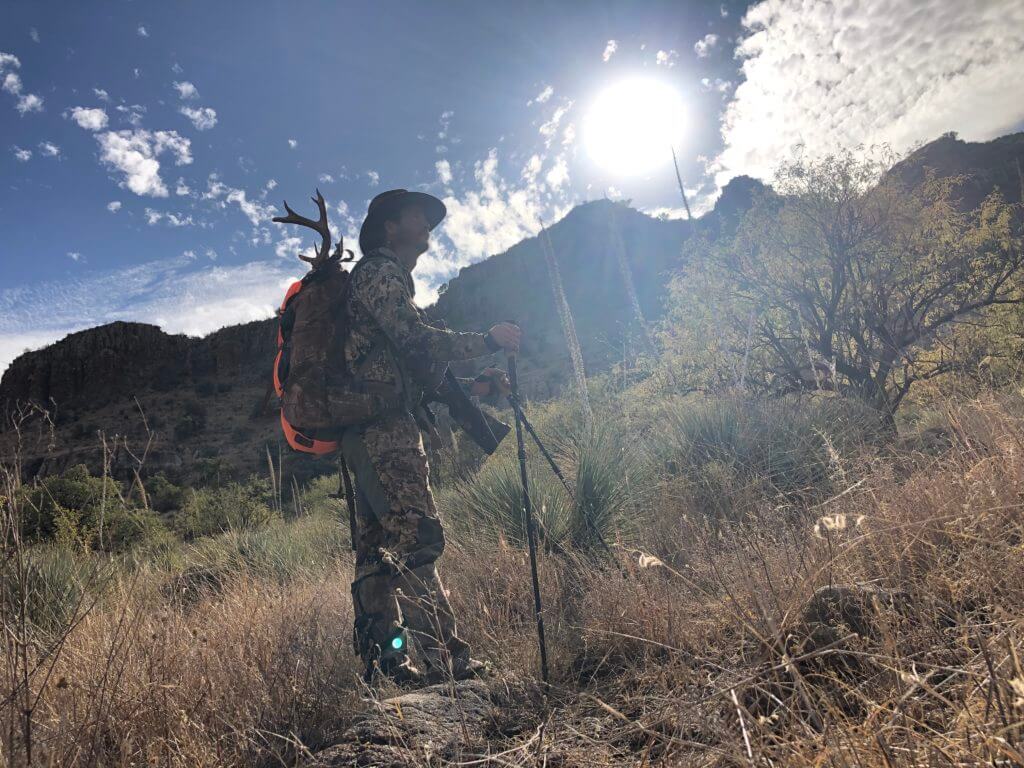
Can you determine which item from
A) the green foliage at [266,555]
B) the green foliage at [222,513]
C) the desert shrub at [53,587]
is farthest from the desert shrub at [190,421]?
the desert shrub at [53,587]

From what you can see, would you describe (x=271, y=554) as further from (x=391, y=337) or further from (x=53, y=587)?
(x=391, y=337)

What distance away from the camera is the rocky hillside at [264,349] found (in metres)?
30.6

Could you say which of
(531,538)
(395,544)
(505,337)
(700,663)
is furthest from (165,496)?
(700,663)

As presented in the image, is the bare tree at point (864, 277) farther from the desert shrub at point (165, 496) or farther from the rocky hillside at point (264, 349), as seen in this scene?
the desert shrub at point (165, 496)

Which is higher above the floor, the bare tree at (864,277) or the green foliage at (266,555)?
the bare tree at (864,277)

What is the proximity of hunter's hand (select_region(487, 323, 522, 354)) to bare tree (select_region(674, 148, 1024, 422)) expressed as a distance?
612cm

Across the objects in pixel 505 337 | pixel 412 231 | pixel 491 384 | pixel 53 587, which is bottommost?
pixel 53 587

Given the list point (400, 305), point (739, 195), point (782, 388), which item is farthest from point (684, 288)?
point (739, 195)

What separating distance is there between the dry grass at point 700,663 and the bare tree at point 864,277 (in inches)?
222

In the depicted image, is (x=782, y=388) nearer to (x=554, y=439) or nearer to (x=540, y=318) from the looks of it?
(x=554, y=439)

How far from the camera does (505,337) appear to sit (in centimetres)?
298

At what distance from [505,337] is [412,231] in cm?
93

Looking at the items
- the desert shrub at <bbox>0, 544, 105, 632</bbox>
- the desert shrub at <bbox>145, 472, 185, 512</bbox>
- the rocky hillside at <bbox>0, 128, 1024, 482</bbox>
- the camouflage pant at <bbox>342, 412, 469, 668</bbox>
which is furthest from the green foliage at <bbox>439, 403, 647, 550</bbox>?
the rocky hillside at <bbox>0, 128, 1024, 482</bbox>

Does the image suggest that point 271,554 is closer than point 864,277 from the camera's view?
Yes
